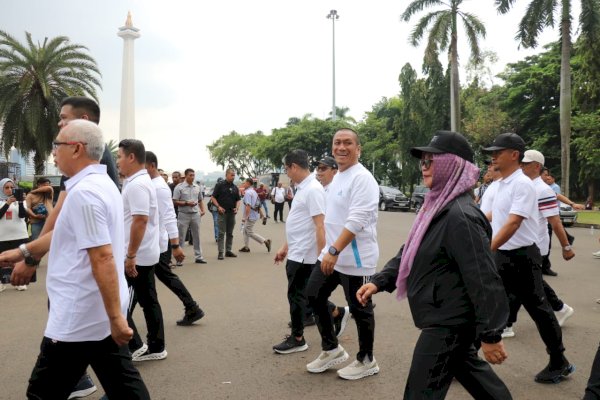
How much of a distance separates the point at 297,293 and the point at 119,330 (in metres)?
2.48

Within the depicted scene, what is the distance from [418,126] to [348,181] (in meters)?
35.2

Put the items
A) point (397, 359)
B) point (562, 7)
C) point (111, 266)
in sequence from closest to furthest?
point (111, 266) → point (397, 359) → point (562, 7)

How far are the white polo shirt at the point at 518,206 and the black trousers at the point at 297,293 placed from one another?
172 cm

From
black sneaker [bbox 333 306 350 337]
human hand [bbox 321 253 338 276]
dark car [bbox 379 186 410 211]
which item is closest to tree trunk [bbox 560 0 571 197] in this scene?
dark car [bbox 379 186 410 211]

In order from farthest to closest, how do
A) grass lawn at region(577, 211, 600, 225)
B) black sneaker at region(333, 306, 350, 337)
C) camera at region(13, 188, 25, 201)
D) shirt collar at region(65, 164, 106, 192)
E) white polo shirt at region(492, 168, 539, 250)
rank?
grass lawn at region(577, 211, 600, 225), camera at region(13, 188, 25, 201), black sneaker at region(333, 306, 350, 337), white polo shirt at region(492, 168, 539, 250), shirt collar at region(65, 164, 106, 192)

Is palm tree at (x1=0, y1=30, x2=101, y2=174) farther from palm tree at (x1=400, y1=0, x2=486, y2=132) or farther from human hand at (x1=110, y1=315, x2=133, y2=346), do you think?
human hand at (x1=110, y1=315, x2=133, y2=346)

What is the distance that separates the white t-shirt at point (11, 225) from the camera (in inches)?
302

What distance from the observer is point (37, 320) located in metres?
6.11

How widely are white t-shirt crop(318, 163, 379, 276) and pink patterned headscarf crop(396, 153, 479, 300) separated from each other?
1.27 metres

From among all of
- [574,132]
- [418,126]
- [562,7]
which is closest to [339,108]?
[418,126]

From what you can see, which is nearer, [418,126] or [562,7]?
[562,7]

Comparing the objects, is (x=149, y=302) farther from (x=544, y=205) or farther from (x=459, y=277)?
(x=544, y=205)

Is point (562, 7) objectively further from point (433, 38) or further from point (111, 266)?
point (111, 266)

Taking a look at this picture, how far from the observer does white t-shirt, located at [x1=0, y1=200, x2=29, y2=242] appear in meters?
7.67
